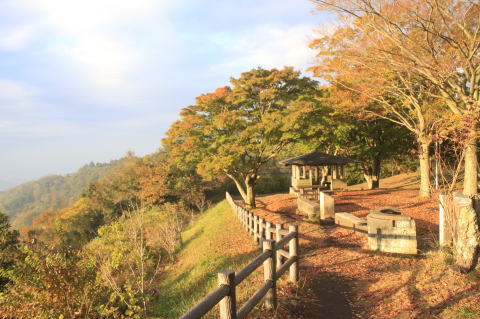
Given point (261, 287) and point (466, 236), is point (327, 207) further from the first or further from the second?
point (261, 287)

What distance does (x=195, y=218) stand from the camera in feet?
86.2

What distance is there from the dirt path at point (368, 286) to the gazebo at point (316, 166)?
9.53 meters

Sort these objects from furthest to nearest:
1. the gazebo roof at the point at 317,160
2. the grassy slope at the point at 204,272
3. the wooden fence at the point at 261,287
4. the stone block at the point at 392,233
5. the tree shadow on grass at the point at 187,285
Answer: the gazebo roof at the point at 317,160, the tree shadow on grass at the point at 187,285, the grassy slope at the point at 204,272, the stone block at the point at 392,233, the wooden fence at the point at 261,287

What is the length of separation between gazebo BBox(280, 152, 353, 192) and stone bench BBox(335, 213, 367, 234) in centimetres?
748

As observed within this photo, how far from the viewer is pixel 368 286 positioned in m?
5.73

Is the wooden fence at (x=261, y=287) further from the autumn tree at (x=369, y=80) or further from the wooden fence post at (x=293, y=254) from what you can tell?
the autumn tree at (x=369, y=80)

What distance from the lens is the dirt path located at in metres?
4.53

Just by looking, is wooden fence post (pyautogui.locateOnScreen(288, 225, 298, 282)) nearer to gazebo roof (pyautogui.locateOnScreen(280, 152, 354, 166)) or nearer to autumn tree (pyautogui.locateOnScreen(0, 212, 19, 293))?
autumn tree (pyautogui.locateOnScreen(0, 212, 19, 293))

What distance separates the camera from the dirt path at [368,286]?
453cm

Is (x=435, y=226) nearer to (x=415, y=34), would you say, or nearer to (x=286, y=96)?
(x=415, y=34)

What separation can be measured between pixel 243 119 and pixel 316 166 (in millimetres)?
8139

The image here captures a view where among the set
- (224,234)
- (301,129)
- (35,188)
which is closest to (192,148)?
(224,234)

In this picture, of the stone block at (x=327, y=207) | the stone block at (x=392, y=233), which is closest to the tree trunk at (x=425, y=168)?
the stone block at (x=327, y=207)

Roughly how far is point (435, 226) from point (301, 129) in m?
7.29
